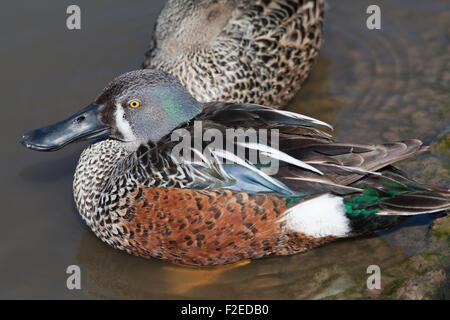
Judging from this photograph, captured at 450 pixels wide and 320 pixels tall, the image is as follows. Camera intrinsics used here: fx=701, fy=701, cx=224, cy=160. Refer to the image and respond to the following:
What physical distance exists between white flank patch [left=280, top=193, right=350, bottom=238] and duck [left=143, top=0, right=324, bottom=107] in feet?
5.27

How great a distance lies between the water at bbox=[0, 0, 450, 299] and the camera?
4.54m

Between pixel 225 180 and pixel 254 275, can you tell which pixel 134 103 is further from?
pixel 254 275

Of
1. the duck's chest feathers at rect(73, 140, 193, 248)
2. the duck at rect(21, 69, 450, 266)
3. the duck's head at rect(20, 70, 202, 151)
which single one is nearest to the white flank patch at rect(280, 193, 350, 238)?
the duck at rect(21, 69, 450, 266)

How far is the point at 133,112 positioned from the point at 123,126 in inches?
4.8

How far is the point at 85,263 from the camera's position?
4.75 meters

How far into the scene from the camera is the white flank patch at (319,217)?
4328mm

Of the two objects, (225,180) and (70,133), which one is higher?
(70,133)

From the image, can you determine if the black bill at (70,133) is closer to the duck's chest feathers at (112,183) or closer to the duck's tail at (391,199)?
→ the duck's chest feathers at (112,183)

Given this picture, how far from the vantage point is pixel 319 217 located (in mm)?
4391

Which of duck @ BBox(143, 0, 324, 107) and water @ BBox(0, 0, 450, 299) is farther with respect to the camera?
duck @ BBox(143, 0, 324, 107)

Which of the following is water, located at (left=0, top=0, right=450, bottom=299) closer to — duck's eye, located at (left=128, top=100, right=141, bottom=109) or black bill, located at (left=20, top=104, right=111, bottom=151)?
black bill, located at (left=20, top=104, right=111, bottom=151)

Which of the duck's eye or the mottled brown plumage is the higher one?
the duck's eye

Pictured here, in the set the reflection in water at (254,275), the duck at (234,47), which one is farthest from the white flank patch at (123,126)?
the duck at (234,47)

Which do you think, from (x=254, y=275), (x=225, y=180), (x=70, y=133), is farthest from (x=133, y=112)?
(x=254, y=275)
